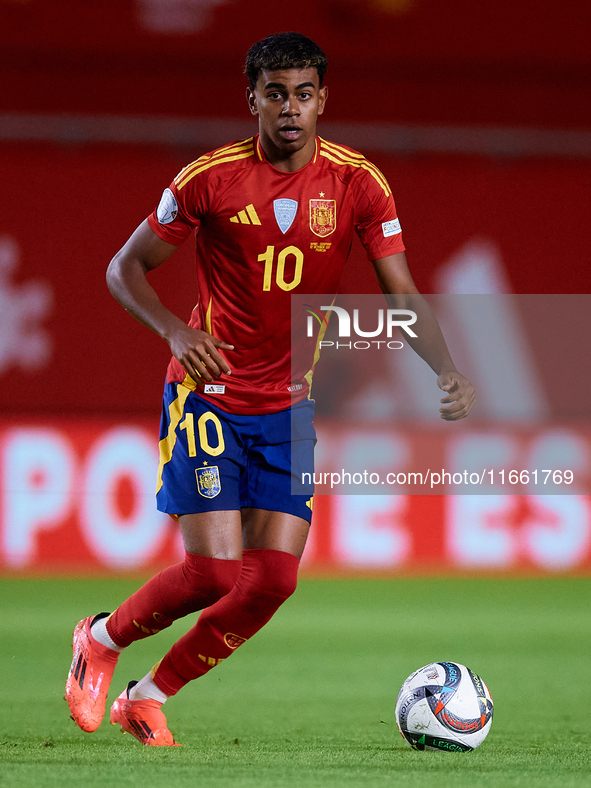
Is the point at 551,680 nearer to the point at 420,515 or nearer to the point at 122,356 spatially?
the point at 420,515

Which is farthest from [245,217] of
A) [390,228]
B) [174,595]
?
[174,595]

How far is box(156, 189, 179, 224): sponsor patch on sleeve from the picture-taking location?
330cm

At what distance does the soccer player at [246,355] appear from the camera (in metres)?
3.25

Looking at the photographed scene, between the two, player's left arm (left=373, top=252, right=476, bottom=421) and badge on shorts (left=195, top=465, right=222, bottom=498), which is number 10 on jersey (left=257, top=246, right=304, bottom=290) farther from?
badge on shorts (left=195, top=465, right=222, bottom=498)

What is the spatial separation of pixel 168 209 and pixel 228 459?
29.6 inches

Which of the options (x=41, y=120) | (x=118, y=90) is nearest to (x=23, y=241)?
(x=41, y=120)

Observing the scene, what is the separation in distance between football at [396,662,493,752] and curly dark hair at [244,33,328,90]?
5.94 ft

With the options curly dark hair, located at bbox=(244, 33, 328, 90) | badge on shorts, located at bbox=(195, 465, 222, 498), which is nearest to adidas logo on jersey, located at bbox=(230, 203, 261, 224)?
curly dark hair, located at bbox=(244, 33, 328, 90)

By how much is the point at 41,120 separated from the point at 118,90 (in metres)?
0.78

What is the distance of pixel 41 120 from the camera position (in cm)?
923

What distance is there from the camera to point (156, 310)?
3225 mm

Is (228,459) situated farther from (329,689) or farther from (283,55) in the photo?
(329,689)

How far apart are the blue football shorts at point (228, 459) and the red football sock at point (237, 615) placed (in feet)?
0.56

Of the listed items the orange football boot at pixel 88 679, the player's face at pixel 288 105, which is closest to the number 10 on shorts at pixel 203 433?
the orange football boot at pixel 88 679
